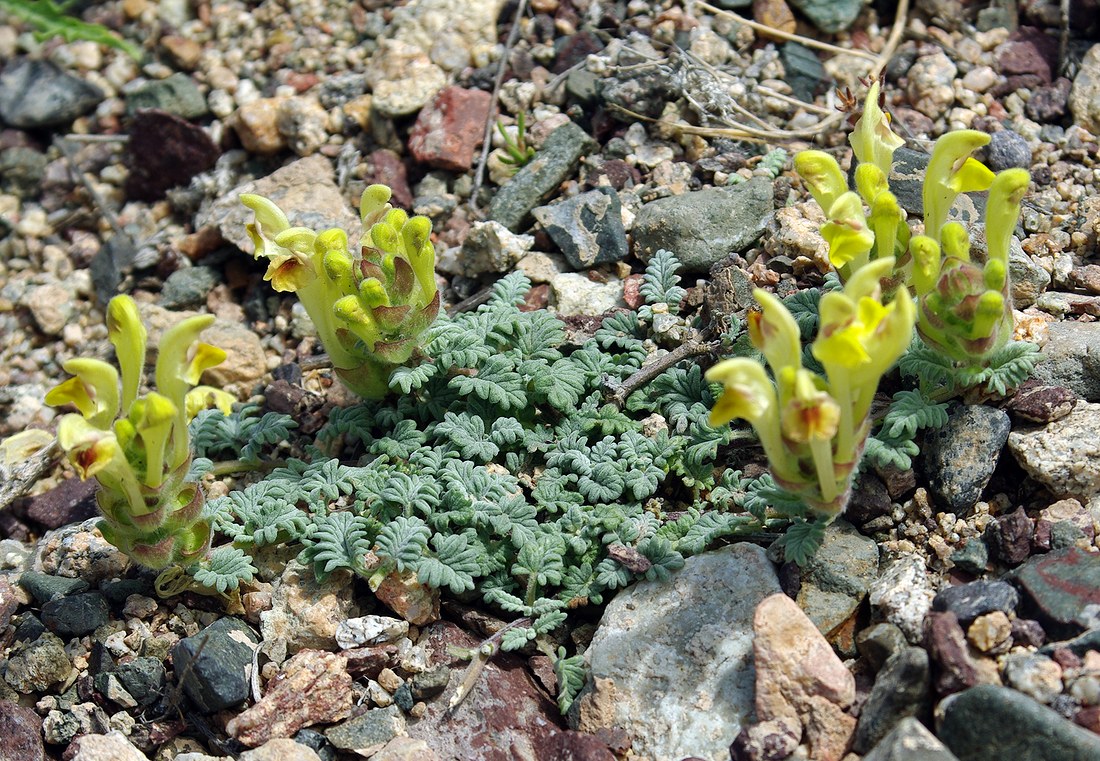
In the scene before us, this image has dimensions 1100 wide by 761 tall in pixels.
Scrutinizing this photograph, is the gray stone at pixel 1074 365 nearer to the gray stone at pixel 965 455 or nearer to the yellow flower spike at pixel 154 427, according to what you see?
the gray stone at pixel 965 455

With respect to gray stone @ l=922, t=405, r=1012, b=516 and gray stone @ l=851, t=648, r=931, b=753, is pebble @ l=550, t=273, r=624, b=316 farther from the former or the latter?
gray stone @ l=851, t=648, r=931, b=753

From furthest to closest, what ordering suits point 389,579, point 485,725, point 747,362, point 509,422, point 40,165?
point 40,165 < point 509,422 < point 389,579 < point 485,725 < point 747,362

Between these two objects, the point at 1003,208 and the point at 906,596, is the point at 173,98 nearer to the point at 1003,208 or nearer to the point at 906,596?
the point at 1003,208

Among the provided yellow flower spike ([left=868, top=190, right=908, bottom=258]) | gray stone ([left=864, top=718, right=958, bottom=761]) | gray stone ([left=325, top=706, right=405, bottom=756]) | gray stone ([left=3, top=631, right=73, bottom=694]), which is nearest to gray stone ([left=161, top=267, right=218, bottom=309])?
gray stone ([left=3, top=631, right=73, bottom=694])

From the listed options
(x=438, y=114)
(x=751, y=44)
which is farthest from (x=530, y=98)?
Result: (x=751, y=44)

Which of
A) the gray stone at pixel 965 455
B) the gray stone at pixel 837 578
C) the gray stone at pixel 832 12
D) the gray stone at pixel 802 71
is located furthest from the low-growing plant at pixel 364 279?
the gray stone at pixel 832 12

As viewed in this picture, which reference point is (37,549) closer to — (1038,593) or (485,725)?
(485,725)

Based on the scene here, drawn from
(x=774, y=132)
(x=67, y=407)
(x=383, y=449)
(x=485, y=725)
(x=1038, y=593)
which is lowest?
(x=67, y=407)
